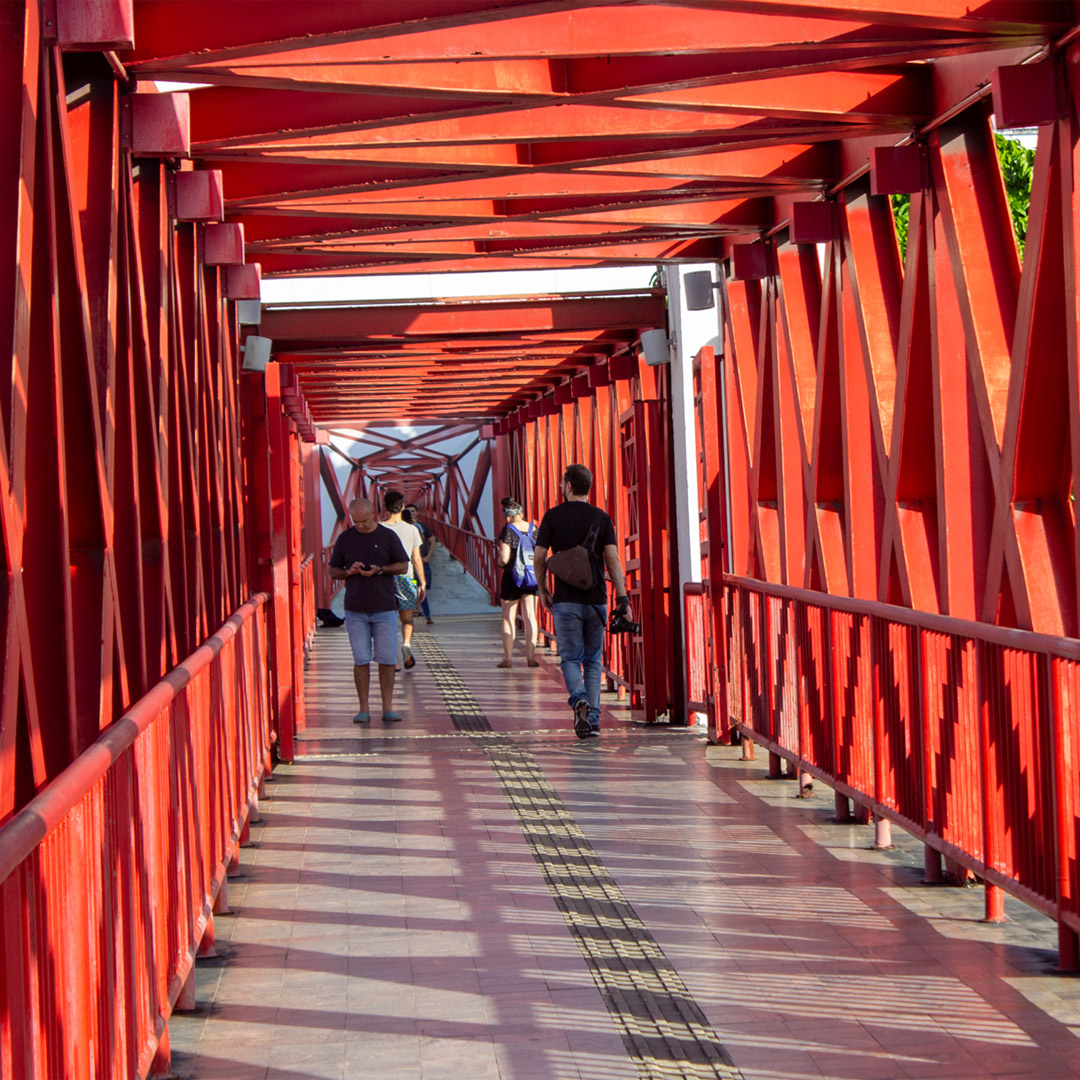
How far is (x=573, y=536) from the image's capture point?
409 inches

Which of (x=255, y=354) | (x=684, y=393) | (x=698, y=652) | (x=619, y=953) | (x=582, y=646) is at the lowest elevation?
(x=619, y=953)

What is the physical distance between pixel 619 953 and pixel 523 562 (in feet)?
33.3

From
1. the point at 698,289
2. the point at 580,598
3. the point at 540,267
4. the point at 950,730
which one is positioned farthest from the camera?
the point at 540,267

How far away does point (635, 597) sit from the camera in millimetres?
12180

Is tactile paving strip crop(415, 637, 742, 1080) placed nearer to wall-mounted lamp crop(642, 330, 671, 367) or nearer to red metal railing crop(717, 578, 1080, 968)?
red metal railing crop(717, 578, 1080, 968)

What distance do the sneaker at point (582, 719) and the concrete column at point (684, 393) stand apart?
131 cm

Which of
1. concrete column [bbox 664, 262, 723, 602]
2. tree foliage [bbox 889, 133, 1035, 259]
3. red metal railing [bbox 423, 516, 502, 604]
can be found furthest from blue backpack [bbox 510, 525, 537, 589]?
red metal railing [bbox 423, 516, 502, 604]

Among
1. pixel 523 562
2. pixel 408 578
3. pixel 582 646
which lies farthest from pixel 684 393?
pixel 408 578

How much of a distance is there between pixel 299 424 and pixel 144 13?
15786 mm

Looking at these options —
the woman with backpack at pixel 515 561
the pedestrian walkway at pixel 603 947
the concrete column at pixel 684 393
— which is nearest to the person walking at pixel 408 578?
the woman with backpack at pixel 515 561

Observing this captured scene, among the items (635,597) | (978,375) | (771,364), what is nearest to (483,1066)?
(978,375)

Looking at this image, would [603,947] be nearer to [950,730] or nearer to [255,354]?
[950,730]

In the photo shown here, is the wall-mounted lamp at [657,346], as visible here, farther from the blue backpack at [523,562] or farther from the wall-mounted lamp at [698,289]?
the blue backpack at [523,562]

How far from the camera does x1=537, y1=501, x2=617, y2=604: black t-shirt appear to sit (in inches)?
408
